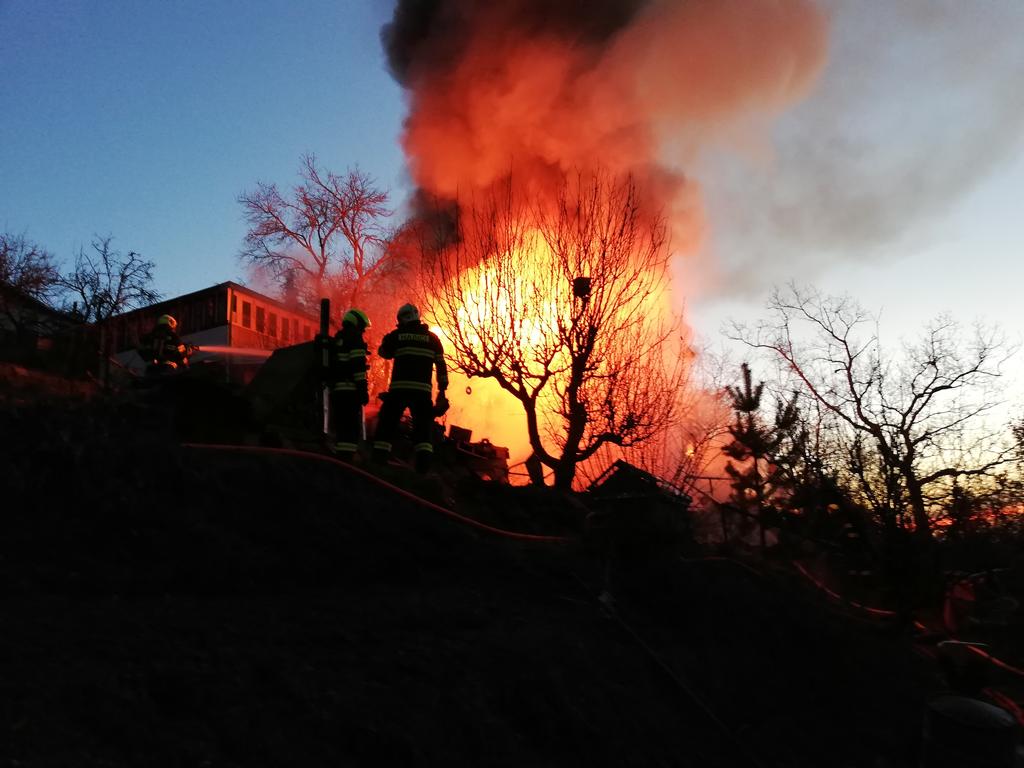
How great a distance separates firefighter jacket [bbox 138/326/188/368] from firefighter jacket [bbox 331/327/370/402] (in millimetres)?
4008

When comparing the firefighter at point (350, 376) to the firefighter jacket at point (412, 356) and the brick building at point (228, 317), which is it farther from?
the brick building at point (228, 317)

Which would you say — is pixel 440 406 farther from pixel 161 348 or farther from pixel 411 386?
pixel 161 348

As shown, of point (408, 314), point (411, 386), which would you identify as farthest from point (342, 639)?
point (408, 314)

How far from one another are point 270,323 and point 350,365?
2694 centimetres

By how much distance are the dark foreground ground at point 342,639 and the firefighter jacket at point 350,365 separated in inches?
49.3

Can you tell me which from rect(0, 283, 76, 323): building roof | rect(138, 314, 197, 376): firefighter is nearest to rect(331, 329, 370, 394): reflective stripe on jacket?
rect(138, 314, 197, 376): firefighter

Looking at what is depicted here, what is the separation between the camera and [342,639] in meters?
3.93

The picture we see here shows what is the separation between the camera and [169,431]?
18.9 ft

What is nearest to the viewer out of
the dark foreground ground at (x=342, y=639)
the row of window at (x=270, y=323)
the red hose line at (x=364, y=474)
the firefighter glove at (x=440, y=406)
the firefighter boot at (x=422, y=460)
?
the dark foreground ground at (x=342, y=639)

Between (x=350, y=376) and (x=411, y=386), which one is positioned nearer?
(x=350, y=376)

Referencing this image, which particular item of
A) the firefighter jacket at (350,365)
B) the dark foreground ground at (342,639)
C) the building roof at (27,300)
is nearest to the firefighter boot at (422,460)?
the firefighter jacket at (350,365)

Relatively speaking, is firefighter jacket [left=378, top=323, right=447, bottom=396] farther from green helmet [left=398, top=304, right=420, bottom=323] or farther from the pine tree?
the pine tree

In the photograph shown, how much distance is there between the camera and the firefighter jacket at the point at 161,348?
10391 mm

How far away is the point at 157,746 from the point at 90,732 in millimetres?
219
